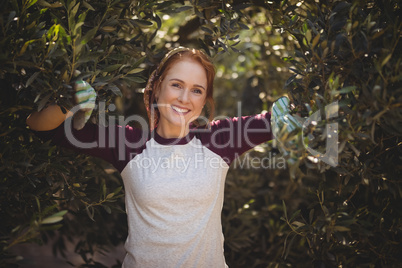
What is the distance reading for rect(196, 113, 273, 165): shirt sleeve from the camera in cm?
192

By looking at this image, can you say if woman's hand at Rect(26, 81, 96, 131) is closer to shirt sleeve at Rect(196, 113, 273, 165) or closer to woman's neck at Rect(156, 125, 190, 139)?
woman's neck at Rect(156, 125, 190, 139)

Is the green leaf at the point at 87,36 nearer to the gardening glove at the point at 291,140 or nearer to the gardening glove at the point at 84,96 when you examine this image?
the gardening glove at the point at 84,96

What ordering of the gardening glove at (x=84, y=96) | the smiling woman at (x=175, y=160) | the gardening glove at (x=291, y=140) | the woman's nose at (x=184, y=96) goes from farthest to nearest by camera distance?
the woman's nose at (x=184, y=96)
the smiling woman at (x=175, y=160)
the gardening glove at (x=84, y=96)
the gardening glove at (x=291, y=140)

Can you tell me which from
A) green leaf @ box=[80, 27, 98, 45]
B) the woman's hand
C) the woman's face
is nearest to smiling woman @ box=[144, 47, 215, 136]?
the woman's face


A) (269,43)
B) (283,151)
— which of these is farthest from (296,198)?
(283,151)

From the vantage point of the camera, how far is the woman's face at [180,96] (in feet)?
6.26

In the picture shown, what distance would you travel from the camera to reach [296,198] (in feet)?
11.5

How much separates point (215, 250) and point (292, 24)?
111cm

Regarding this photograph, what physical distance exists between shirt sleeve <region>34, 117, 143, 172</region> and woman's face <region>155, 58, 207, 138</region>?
0.17 m

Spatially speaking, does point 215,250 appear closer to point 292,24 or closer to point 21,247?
point 292,24

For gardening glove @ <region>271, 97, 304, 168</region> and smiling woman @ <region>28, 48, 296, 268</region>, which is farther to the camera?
smiling woman @ <region>28, 48, 296, 268</region>

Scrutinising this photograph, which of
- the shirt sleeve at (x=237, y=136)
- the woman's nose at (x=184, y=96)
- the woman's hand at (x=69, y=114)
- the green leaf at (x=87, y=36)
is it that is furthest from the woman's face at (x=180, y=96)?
the green leaf at (x=87, y=36)

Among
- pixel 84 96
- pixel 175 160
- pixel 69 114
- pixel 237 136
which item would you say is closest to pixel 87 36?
pixel 84 96

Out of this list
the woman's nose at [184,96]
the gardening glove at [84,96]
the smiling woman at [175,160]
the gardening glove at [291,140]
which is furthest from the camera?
the woman's nose at [184,96]
